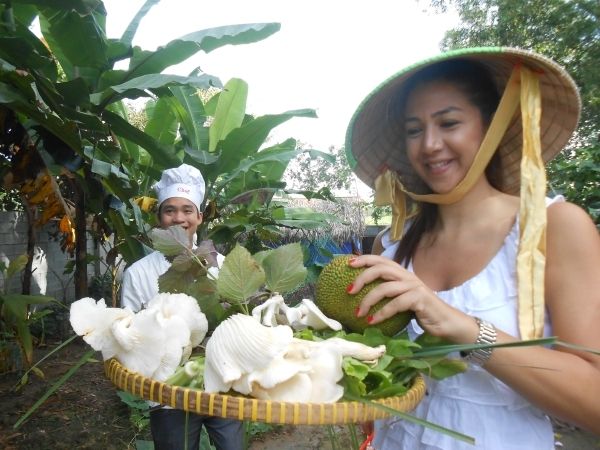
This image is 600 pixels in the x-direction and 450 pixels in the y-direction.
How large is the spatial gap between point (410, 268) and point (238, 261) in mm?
446

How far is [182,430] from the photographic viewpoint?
180 centimetres

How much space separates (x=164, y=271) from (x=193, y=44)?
1463 millimetres

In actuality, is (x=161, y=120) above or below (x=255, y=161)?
above

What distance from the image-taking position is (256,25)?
274 centimetres

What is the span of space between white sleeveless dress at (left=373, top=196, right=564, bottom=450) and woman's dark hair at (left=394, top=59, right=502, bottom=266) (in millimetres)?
184

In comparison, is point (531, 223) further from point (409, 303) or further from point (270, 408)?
point (270, 408)

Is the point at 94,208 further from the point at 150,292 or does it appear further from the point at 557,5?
the point at 557,5

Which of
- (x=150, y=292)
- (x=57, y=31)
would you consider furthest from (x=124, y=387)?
(x=57, y=31)

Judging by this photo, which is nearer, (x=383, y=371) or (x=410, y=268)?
(x=383, y=371)

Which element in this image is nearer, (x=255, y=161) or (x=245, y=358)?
(x=245, y=358)

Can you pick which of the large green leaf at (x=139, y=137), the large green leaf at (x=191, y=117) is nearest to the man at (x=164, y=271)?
the large green leaf at (x=139, y=137)

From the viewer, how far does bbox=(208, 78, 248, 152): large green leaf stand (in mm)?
3879

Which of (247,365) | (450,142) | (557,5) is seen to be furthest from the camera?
(557,5)

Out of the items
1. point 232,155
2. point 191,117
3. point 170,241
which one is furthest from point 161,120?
point 170,241
